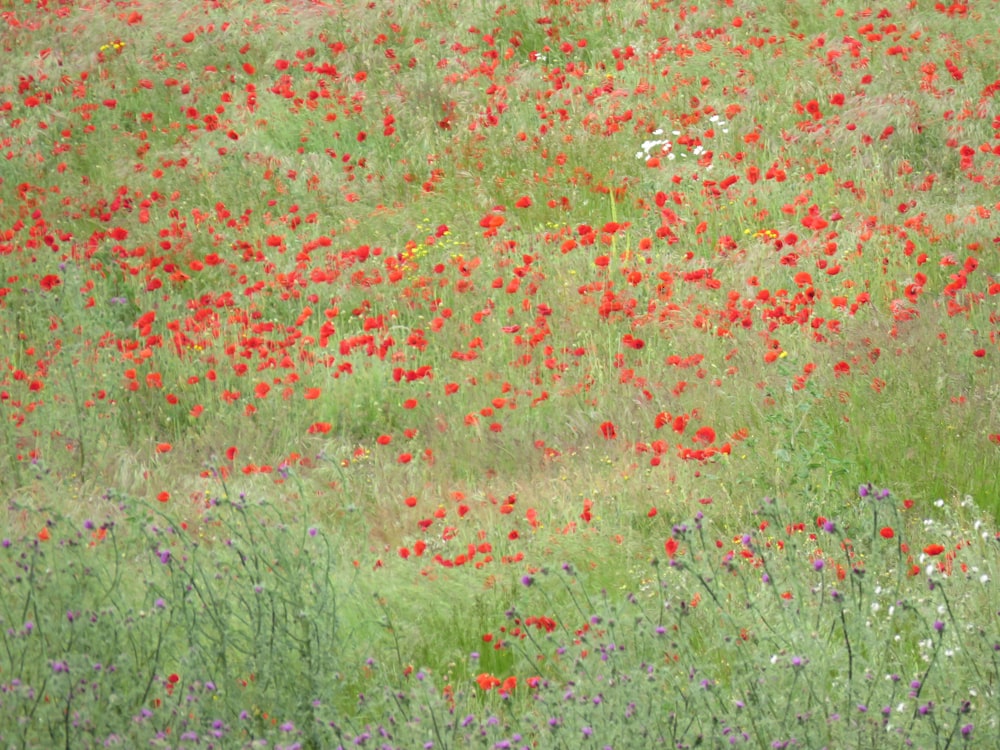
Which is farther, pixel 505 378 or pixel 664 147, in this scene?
pixel 664 147

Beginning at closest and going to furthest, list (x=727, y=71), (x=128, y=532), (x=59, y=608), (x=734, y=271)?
(x=59, y=608), (x=128, y=532), (x=734, y=271), (x=727, y=71)

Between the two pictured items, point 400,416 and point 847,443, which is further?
point 400,416

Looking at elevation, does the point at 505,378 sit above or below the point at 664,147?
below

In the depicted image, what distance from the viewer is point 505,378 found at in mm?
5590

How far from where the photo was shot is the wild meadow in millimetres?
2955

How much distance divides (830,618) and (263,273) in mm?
4627

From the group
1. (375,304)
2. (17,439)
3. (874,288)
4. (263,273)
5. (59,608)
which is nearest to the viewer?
(59,608)

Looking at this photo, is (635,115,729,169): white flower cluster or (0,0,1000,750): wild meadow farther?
(635,115,729,169): white flower cluster

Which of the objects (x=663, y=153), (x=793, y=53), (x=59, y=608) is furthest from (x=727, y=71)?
(x=59, y=608)

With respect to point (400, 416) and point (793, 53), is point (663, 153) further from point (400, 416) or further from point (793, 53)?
point (400, 416)

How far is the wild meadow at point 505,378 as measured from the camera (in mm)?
2955

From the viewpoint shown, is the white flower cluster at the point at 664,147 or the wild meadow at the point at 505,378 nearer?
the wild meadow at the point at 505,378

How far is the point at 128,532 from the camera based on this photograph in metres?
4.30

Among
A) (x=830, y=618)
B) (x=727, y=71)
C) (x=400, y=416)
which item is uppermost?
(x=727, y=71)
